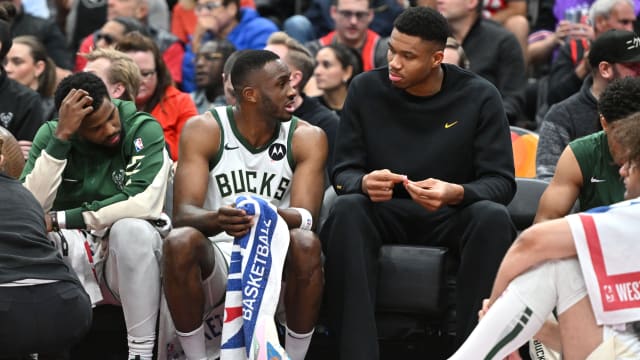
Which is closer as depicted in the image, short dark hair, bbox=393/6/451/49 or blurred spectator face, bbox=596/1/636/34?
short dark hair, bbox=393/6/451/49

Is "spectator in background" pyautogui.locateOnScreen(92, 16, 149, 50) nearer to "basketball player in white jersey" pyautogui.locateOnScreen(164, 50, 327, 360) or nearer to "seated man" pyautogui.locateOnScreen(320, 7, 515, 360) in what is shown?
"basketball player in white jersey" pyautogui.locateOnScreen(164, 50, 327, 360)

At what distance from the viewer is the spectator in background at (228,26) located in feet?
29.2

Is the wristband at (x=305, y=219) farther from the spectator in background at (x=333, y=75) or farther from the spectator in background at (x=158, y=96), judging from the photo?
the spectator in background at (x=333, y=75)

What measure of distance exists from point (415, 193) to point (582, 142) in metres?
0.81

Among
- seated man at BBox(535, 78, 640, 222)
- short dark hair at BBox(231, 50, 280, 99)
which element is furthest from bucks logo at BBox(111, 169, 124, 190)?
seated man at BBox(535, 78, 640, 222)

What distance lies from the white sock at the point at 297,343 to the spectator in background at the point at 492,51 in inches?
126

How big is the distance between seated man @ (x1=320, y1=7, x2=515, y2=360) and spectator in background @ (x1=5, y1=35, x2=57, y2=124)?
285 cm

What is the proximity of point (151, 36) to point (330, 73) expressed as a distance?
5.83ft

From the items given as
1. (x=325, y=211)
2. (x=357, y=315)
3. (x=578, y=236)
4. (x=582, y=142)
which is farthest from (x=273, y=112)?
(x=578, y=236)

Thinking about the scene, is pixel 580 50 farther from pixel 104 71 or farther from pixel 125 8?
pixel 125 8

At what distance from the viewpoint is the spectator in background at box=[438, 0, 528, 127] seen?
7895 millimetres

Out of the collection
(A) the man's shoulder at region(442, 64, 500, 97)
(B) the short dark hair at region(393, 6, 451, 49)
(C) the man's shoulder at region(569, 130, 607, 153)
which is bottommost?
(C) the man's shoulder at region(569, 130, 607, 153)

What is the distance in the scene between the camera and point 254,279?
4.93m

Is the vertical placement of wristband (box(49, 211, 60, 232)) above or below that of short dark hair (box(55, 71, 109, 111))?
below
